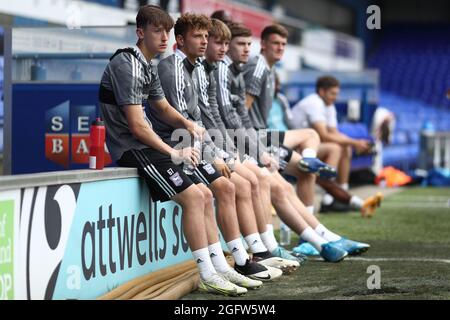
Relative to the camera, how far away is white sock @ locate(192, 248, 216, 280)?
6055 millimetres

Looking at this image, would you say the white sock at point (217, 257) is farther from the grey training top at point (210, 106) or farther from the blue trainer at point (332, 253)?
the blue trainer at point (332, 253)

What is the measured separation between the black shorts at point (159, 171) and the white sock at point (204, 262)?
14.1 inches

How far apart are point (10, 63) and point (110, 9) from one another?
785 cm

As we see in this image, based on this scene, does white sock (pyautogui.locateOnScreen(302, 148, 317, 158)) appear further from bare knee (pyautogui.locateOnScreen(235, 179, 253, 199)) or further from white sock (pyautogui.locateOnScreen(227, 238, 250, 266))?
white sock (pyautogui.locateOnScreen(227, 238, 250, 266))

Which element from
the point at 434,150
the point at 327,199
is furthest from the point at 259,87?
the point at 434,150

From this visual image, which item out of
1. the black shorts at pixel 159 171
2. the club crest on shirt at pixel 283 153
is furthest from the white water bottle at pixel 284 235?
the black shorts at pixel 159 171

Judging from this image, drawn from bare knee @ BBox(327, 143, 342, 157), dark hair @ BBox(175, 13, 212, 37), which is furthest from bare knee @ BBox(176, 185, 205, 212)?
bare knee @ BBox(327, 143, 342, 157)

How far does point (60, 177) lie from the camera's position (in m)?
4.97

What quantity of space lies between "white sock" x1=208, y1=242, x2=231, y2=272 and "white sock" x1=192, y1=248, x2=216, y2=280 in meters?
0.14

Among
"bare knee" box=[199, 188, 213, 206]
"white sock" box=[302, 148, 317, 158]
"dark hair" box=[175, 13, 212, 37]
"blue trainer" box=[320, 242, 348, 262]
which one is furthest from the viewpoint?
"white sock" box=[302, 148, 317, 158]

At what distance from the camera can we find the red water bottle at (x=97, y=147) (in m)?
5.80

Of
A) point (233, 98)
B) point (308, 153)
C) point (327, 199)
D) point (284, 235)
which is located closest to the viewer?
point (233, 98)

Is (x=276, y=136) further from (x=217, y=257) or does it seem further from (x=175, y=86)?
(x=217, y=257)

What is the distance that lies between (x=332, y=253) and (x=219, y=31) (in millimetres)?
1774
